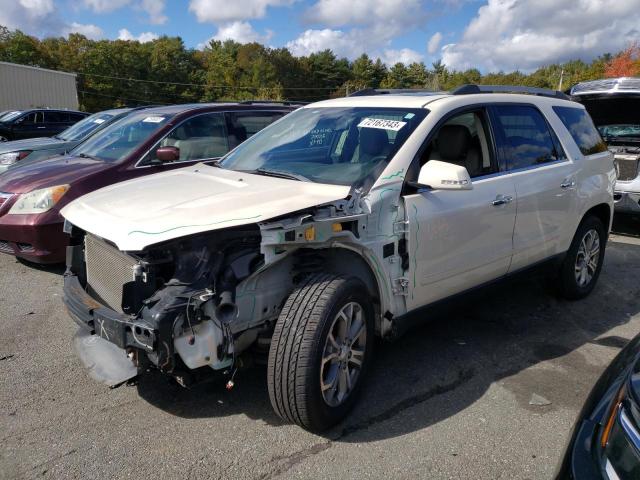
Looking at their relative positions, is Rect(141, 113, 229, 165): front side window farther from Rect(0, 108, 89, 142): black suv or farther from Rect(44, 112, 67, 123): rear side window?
Rect(44, 112, 67, 123): rear side window

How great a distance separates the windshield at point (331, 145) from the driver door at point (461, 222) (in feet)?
0.93

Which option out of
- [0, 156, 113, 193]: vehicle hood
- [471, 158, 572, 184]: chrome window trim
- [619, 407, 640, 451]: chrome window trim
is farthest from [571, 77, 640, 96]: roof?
[619, 407, 640, 451]: chrome window trim

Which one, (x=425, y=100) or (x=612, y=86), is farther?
(x=612, y=86)

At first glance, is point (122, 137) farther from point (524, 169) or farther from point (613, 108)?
point (613, 108)

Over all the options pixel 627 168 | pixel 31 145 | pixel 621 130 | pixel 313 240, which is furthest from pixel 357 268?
pixel 31 145

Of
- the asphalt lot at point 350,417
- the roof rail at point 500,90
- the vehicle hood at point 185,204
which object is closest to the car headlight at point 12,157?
the asphalt lot at point 350,417

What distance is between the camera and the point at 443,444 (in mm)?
2842

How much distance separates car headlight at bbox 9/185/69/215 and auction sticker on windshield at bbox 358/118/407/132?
3292 mm

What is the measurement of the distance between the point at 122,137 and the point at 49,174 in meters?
0.98

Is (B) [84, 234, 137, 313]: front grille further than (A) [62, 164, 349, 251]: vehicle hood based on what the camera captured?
Yes

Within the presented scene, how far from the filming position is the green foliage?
65.6 meters

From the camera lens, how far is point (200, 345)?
2.61 metres

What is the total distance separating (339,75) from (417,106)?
96.3m

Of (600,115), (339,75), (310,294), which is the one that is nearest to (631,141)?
(600,115)
